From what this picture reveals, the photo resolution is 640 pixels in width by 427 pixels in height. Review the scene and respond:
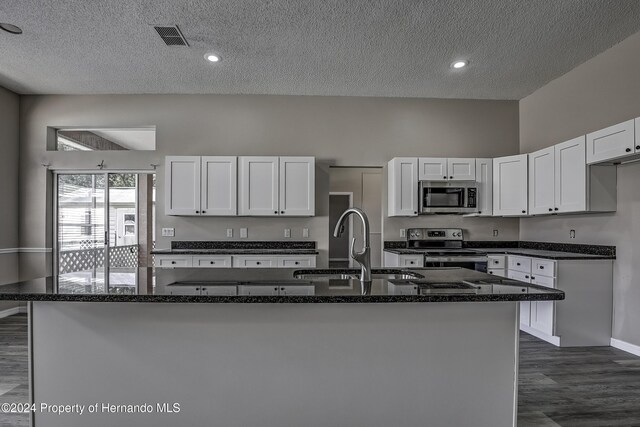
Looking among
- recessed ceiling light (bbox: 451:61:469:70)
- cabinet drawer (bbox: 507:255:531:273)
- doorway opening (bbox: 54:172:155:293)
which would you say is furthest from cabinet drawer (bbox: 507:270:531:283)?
doorway opening (bbox: 54:172:155:293)

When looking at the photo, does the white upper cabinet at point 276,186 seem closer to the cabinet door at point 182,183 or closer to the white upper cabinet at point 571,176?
the cabinet door at point 182,183

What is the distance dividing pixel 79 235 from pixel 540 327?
608 centimetres

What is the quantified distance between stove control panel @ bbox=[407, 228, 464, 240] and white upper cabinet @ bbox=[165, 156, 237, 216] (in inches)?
101

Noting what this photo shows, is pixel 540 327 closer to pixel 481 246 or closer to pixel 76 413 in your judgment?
pixel 481 246

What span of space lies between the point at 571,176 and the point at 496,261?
1267 mm

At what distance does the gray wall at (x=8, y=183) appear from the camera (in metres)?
4.50

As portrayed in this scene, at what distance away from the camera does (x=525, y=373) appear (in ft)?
9.19

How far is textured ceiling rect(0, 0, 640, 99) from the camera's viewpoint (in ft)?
9.31

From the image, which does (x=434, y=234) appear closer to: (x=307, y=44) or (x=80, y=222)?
(x=307, y=44)

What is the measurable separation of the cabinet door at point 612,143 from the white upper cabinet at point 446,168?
1.40 m

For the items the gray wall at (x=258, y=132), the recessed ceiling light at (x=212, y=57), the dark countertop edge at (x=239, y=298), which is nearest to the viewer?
the dark countertop edge at (x=239, y=298)

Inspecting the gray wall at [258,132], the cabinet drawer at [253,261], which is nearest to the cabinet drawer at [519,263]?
the gray wall at [258,132]

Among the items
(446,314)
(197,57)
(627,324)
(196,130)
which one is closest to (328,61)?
(197,57)

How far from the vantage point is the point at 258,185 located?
4379 millimetres
